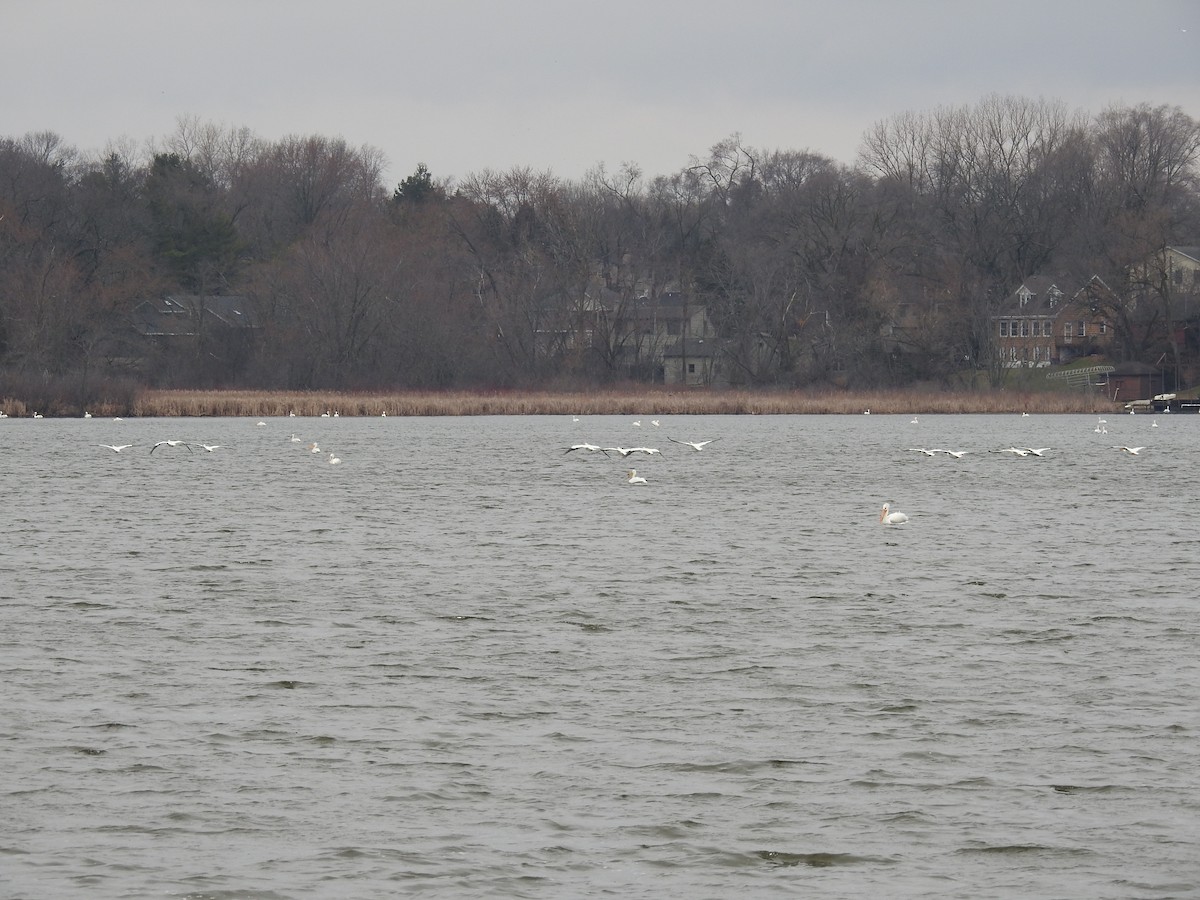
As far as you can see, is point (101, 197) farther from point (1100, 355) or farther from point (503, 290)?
point (1100, 355)

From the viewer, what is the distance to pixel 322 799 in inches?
393

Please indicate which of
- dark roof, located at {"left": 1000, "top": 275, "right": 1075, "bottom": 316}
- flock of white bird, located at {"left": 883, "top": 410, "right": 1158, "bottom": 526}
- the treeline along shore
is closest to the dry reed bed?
the treeline along shore

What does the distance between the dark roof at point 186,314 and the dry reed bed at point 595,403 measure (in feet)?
34.4

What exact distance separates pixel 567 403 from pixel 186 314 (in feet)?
90.9

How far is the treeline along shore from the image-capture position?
64.7 m

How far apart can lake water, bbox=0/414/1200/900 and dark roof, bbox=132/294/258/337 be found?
2328 inches

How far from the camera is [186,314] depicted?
88.0 m

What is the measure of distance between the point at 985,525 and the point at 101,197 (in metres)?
68.0

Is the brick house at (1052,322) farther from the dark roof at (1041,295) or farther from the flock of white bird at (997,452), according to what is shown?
the flock of white bird at (997,452)

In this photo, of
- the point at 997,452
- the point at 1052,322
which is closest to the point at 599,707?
the point at 997,452

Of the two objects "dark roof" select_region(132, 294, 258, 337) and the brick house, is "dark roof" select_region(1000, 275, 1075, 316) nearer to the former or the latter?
the brick house

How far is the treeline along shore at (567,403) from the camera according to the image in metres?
64.7

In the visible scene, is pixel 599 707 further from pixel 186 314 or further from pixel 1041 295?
pixel 1041 295

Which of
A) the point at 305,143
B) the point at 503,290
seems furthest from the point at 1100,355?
the point at 305,143
